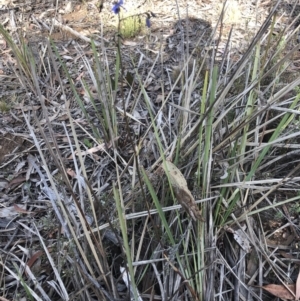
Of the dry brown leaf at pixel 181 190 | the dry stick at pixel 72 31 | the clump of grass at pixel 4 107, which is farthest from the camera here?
the dry stick at pixel 72 31

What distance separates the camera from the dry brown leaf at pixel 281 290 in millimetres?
1121

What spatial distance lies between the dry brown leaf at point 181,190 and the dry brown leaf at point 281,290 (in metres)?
0.36

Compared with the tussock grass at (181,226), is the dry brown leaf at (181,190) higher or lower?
higher

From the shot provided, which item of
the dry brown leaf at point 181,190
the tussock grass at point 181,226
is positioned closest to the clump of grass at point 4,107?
the tussock grass at point 181,226

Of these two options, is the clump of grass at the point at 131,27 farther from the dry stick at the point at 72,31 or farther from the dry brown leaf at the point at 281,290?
the dry brown leaf at the point at 281,290

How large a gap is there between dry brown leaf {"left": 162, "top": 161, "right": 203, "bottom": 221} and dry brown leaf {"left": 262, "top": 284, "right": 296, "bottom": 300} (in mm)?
363

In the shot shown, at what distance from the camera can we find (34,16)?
8.41 ft

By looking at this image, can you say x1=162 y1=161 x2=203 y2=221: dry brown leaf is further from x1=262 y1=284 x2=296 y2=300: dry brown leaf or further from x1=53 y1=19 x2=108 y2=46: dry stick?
x1=53 y1=19 x2=108 y2=46: dry stick

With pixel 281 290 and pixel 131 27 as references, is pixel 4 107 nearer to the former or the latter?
pixel 131 27

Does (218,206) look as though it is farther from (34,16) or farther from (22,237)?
(34,16)

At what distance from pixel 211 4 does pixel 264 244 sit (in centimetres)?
186

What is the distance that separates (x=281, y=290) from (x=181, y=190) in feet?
1.59

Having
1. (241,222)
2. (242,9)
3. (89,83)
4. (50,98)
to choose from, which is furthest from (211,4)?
(241,222)

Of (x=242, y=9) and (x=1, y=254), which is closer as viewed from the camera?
(x=1, y=254)
